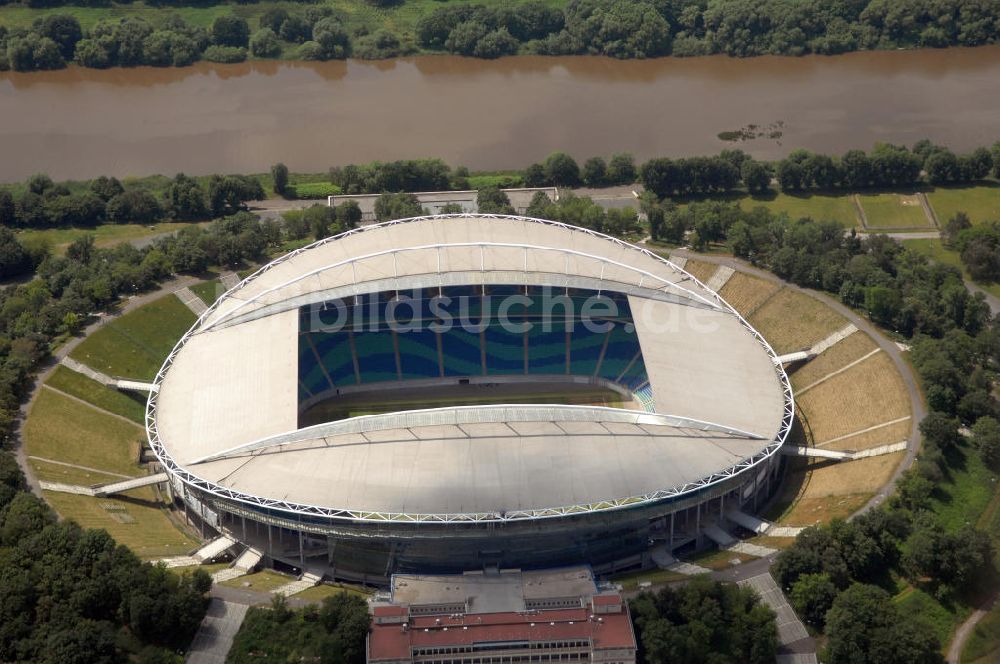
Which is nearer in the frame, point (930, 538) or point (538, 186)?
point (930, 538)

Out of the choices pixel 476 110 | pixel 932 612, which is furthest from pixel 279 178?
pixel 932 612

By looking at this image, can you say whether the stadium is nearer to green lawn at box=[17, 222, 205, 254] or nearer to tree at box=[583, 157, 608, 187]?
green lawn at box=[17, 222, 205, 254]

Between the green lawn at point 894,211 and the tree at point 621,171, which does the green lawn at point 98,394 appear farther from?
the green lawn at point 894,211

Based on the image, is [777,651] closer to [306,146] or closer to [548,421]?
[548,421]

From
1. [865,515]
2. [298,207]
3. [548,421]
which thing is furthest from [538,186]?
[865,515]

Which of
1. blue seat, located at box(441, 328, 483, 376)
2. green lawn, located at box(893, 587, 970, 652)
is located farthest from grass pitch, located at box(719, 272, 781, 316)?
green lawn, located at box(893, 587, 970, 652)

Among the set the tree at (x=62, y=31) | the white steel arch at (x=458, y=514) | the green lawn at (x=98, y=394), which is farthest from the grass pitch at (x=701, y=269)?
the tree at (x=62, y=31)
